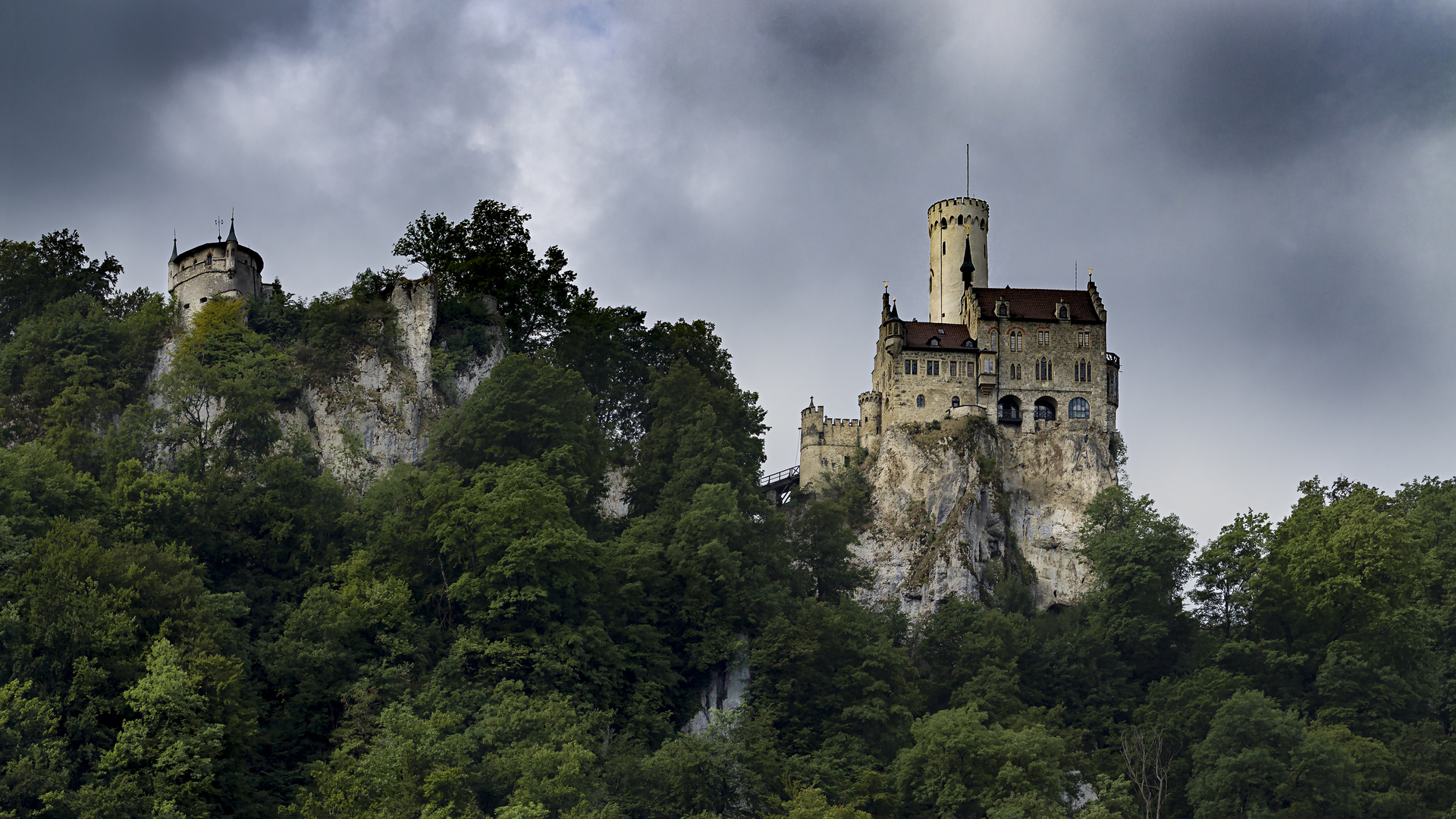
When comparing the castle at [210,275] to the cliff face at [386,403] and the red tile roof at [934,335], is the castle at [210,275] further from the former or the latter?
the red tile roof at [934,335]

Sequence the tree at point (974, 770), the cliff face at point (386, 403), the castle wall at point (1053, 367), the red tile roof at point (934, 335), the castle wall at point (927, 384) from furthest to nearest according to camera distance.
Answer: the red tile roof at point (934, 335) < the castle wall at point (1053, 367) < the castle wall at point (927, 384) < the cliff face at point (386, 403) < the tree at point (974, 770)

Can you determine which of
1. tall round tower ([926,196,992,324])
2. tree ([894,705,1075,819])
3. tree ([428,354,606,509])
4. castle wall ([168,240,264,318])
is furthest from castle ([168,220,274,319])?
tall round tower ([926,196,992,324])

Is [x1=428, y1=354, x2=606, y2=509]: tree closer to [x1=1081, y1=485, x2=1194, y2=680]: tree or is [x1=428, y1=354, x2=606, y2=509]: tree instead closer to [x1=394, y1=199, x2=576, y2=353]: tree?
[x1=394, y1=199, x2=576, y2=353]: tree

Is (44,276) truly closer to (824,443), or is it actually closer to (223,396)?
(223,396)

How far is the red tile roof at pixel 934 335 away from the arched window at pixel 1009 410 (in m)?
3.08

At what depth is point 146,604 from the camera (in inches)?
1833

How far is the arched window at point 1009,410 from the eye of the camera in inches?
3248

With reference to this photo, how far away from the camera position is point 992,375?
82500mm

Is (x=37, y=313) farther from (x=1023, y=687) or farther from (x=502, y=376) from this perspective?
(x=1023, y=687)

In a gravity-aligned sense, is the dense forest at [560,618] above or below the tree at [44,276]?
below

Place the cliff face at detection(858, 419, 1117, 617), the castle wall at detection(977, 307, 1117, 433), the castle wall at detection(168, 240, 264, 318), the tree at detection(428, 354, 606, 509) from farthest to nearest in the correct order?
the castle wall at detection(977, 307, 1117, 433) < the cliff face at detection(858, 419, 1117, 617) < the castle wall at detection(168, 240, 264, 318) < the tree at detection(428, 354, 606, 509)

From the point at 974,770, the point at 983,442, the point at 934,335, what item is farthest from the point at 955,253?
the point at 974,770

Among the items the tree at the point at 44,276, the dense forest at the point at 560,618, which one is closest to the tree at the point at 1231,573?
the dense forest at the point at 560,618

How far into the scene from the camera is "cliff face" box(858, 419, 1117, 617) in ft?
253
